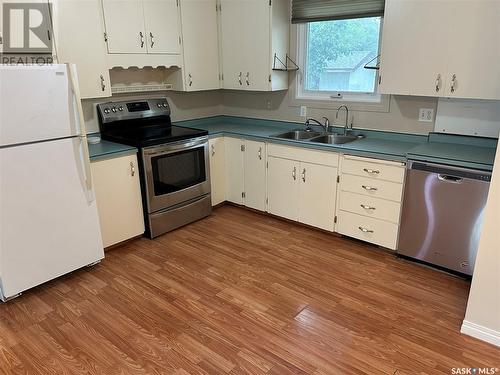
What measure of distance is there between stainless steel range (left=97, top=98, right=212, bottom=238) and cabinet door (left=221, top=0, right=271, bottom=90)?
75 centimetres

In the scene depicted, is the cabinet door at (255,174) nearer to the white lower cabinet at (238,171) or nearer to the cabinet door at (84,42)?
the white lower cabinet at (238,171)

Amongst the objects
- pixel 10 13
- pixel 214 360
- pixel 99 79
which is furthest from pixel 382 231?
pixel 10 13

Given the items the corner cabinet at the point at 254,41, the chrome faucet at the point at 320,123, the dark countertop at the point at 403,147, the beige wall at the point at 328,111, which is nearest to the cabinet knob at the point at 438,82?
the beige wall at the point at 328,111

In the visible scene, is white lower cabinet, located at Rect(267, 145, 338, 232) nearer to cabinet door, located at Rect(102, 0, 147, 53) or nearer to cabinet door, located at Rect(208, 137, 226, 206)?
cabinet door, located at Rect(208, 137, 226, 206)

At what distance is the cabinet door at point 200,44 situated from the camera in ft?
12.0

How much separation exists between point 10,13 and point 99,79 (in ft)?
2.50

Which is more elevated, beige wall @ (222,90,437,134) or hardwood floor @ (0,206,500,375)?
beige wall @ (222,90,437,134)

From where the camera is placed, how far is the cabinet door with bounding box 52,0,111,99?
2.79 metres

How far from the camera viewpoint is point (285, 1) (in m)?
3.58

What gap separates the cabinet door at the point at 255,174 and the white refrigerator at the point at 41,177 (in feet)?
5.28

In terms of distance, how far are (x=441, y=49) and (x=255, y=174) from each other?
1953 mm

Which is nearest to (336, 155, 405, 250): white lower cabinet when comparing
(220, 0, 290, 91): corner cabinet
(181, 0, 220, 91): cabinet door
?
(220, 0, 290, 91): corner cabinet

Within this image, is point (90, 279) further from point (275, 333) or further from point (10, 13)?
point (10, 13)

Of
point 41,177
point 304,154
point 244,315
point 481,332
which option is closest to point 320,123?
point 304,154
